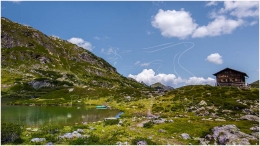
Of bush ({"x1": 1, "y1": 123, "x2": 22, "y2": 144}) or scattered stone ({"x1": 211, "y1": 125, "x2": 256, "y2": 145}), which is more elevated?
bush ({"x1": 1, "y1": 123, "x2": 22, "y2": 144})

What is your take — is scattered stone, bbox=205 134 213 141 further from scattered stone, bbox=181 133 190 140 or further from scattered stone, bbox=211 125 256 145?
scattered stone, bbox=181 133 190 140

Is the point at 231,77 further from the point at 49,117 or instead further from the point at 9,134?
the point at 9,134

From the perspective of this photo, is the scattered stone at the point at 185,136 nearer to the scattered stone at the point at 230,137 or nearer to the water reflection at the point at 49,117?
the scattered stone at the point at 230,137

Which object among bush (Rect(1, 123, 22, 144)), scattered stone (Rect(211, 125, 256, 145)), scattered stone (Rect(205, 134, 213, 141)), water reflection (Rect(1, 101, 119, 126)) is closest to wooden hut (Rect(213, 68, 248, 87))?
water reflection (Rect(1, 101, 119, 126))

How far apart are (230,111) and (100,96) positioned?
66.2 metres

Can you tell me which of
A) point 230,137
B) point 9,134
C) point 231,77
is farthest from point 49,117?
point 231,77

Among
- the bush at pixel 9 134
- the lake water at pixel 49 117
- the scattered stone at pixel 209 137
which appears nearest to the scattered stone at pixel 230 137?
the scattered stone at pixel 209 137

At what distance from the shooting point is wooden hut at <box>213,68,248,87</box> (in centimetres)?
11194

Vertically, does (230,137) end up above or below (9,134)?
below

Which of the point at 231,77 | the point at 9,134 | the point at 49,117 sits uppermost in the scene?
the point at 231,77

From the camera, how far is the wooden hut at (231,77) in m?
112

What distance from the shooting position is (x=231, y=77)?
113m

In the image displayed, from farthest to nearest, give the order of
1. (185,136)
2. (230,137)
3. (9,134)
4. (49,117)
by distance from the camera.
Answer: (49,117), (185,136), (230,137), (9,134)

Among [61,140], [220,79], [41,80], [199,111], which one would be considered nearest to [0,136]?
[61,140]
